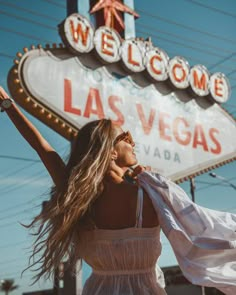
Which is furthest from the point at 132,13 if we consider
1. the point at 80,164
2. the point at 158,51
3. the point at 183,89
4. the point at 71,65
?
the point at 80,164

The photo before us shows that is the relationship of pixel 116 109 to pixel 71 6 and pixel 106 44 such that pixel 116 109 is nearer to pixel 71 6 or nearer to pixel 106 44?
pixel 106 44

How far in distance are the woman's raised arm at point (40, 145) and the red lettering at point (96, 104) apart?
8230 mm

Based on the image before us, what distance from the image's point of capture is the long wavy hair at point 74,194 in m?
2.58

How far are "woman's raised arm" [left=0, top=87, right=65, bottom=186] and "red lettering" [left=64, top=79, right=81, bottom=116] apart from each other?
7711 millimetres

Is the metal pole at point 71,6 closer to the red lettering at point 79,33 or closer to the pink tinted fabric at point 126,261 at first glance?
the red lettering at point 79,33

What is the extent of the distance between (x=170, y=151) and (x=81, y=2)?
14.8 feet

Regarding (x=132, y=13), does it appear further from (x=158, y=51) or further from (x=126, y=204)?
(x=126, y=204)

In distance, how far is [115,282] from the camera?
2543 millimetres

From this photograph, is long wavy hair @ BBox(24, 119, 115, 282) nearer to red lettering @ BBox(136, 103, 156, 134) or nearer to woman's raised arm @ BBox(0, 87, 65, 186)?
woman's raised arm @ BBox(0, 87, 65, 186)

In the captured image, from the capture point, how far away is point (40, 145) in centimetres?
284

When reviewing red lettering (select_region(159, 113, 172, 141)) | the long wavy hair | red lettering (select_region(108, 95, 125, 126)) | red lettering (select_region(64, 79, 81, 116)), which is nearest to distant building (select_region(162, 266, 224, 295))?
red lettering (select_region(159, 113, 172, 141))

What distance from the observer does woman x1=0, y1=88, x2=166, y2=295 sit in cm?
253

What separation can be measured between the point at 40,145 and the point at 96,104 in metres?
8.76

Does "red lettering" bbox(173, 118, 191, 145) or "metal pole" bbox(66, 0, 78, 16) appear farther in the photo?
"red lettering" bbox(173, 118, 191, 145)
